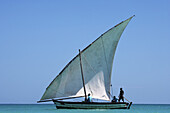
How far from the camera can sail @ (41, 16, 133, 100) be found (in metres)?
33.3

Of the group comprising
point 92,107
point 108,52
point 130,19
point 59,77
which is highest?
point 130,19

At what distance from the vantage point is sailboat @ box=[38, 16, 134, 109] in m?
33.3

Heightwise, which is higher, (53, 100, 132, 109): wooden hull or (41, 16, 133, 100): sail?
(41, 16, 133, 100): sail

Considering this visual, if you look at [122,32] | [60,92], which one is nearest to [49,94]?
[60,92]

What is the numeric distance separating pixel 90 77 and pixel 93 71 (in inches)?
25.6

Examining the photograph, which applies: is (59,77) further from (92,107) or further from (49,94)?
(92,107)

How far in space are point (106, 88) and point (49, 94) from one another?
17.2 feet

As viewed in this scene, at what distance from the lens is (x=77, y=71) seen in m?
34.0

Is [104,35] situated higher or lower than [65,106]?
higher

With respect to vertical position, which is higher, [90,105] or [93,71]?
[93,71]

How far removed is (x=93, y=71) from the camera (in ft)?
112

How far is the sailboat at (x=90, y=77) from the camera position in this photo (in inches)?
1312

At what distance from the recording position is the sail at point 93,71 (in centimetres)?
3328

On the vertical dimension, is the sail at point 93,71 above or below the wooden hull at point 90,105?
above
